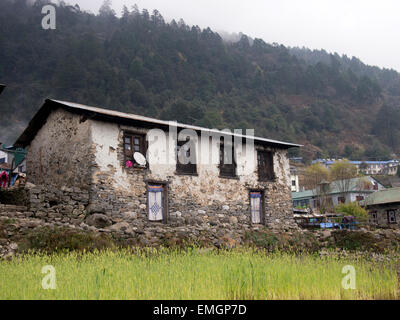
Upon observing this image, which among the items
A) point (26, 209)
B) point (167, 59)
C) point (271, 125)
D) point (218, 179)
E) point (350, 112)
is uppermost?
point (167, 59)

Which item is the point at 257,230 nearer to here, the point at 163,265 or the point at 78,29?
the point at 163,265

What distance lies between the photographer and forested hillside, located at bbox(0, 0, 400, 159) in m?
69.1

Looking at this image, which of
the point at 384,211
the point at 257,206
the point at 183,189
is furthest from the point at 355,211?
the point at 183,189

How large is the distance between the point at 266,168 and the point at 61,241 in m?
13.6

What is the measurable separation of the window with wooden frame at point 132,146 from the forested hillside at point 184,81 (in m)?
42.6

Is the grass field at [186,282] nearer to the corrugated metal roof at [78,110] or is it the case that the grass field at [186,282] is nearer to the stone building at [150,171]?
the stone building at [150,171]

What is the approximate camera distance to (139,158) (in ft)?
57.2

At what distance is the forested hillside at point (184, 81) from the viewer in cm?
6907

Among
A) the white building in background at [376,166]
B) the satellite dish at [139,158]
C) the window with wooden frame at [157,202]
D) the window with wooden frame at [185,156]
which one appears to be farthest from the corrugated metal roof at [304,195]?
the satellite dish at [139,158]

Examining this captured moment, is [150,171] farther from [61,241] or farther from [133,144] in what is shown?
[61,241]

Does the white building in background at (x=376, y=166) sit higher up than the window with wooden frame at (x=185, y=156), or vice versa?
the white building in background at (x=376, y=166)
